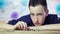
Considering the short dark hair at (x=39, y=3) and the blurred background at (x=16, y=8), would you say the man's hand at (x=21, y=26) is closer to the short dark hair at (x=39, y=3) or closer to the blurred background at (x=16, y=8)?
the blurred background at (x=16, y=8)

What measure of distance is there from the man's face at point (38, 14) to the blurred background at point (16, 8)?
4 cm

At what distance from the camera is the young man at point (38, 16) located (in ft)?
3.54

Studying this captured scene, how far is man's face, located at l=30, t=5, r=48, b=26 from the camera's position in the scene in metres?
1.08

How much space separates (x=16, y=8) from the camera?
111 centimetres

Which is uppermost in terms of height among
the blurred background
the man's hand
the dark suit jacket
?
the blurred background

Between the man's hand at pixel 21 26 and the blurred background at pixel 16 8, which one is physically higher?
the blurred background at pixel 16 8

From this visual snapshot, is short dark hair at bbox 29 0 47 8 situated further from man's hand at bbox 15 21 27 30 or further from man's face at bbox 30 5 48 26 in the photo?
man's hand at bbox 15 21 27 30

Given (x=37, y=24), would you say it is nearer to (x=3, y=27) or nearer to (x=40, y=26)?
(x=40, y=26)

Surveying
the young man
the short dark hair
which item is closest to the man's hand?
the young man

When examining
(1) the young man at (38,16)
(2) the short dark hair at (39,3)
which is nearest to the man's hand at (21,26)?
(1) the young man at (38,16)

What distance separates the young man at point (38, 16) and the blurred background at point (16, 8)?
1.3 inches

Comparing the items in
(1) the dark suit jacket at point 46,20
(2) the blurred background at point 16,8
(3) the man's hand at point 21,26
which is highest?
(2) the blurred background at point 16,8

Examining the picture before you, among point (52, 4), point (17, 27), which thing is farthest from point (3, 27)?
point (52, 4)

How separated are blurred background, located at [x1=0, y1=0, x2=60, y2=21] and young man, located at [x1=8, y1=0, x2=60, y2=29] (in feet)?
0.11
